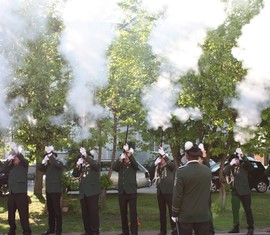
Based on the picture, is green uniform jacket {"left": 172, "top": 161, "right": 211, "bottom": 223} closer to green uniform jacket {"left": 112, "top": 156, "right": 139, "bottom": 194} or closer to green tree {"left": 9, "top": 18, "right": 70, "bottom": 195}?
green uniform jacket {"left": 112, "top": 156, "right": 139, "bottom": 194}

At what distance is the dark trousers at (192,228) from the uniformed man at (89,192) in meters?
3.96

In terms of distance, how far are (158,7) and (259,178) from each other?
37.2ft

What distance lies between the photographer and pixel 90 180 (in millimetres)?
11141

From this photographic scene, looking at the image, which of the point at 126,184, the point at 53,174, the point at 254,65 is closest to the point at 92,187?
the point at 126,184

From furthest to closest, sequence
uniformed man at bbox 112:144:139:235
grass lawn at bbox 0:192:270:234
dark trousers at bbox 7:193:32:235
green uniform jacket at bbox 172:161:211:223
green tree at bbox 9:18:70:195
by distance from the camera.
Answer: green tree at bbox 9:18:70:195
grass lawn at bbox 0:192:270:234
uniformed man at bbox 112:144:139:235
dark trousers at bbox 7:193:32:235
green uniform jacket at bbox 172:161:211:223

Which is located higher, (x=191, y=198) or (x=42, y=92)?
(x=42, y=92)

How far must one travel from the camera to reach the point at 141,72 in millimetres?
14344

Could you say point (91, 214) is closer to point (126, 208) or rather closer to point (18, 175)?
point (126, 208)

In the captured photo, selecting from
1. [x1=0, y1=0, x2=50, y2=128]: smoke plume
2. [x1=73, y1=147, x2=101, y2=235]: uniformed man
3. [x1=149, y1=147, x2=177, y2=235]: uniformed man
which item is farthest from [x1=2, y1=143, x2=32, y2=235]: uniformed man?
[x1=0, y1=0, x2=50, y2=128]: smoke plume

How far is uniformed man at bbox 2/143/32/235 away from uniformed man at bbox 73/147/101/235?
112 centimetres

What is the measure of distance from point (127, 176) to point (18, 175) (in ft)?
7.21

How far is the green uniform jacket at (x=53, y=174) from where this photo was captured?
11.4 meters

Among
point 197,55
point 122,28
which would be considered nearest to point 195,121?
point 197,55

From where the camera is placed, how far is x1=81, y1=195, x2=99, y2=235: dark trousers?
11.0 m
